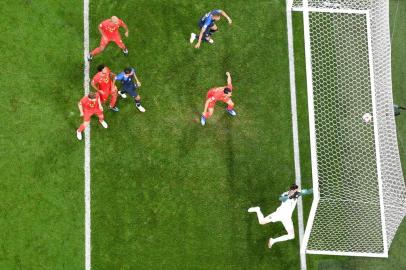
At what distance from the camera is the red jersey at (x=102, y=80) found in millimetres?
11727

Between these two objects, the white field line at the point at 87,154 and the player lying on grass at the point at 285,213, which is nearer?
the player lying on grass at the point at 285,213

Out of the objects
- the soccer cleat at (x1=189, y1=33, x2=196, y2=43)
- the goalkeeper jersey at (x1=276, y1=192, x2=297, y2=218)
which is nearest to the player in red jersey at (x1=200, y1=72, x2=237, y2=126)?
the soccer cleat at (x1=189, y1=33, x2=196, y2=43)

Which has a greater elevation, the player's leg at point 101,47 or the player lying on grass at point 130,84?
the player's leg at point 101,47

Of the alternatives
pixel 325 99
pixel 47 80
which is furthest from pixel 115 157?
pixel 325 99

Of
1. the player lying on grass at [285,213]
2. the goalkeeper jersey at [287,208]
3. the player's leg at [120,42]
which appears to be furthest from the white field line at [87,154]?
the goalkeeper jersey at [287,208]

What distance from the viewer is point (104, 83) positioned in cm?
1189

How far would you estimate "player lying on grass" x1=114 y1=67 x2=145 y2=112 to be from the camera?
1179 centimetres

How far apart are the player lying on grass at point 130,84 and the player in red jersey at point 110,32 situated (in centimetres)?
89

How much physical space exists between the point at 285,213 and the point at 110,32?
16.9 ft

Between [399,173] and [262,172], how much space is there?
112 inches

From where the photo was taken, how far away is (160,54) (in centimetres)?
1338

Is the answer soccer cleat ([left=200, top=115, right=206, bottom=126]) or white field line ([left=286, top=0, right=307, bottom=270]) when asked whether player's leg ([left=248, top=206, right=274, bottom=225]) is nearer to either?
white field line ([left=286, top=0, right=307, bottom=270])

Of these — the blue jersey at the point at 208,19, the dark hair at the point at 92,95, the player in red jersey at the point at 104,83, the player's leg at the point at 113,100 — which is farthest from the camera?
the blue jersey at the point at 208,19

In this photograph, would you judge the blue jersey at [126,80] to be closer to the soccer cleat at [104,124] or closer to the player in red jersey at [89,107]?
the player in red jersey at [89,107]
